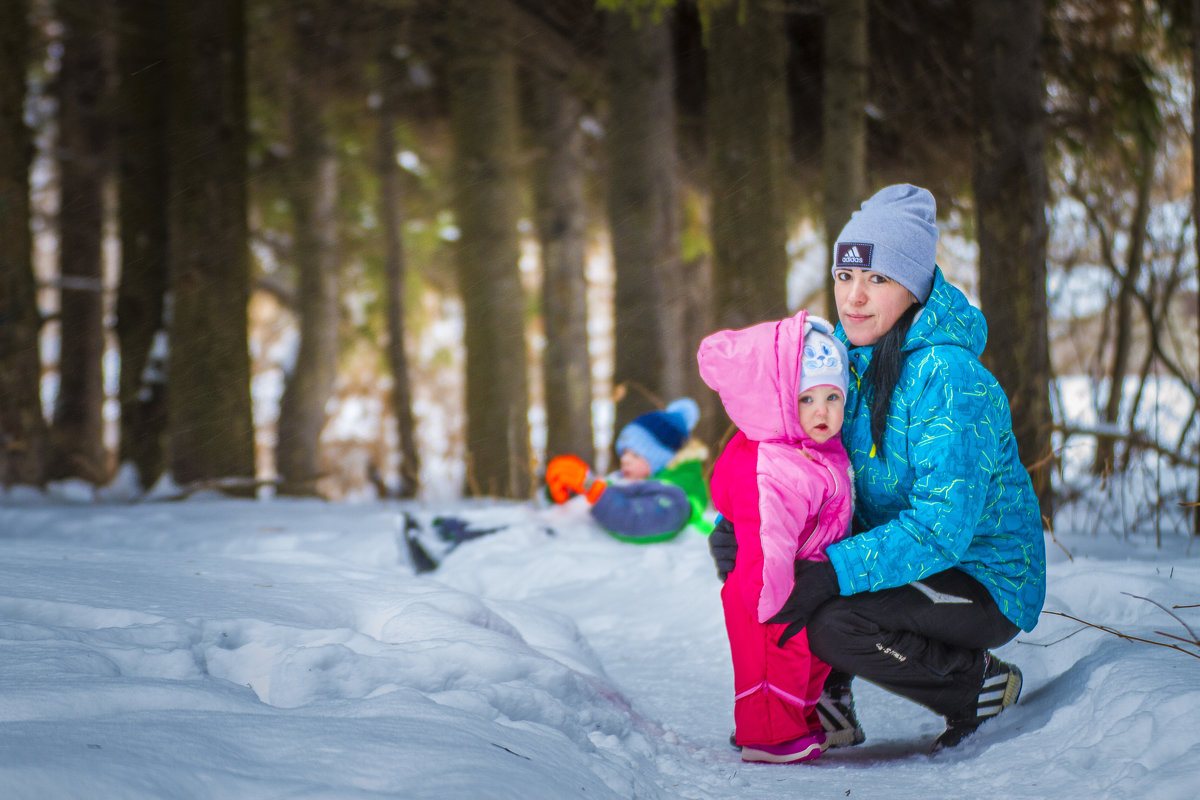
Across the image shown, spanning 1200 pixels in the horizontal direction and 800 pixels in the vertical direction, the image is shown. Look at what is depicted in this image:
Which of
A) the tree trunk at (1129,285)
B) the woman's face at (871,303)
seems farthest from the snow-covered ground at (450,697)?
the tree trunk at (1129,285)

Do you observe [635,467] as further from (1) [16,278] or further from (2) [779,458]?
(1) [16,278]

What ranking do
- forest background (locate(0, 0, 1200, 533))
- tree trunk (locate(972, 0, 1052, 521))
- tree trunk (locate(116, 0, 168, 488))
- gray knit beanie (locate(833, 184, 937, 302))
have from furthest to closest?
1. tree trunk (locate(116, 0, 168, 488))
2. forest background (locate(0, 0, 1200, 533))
3. tree trunk (locate(972, 0, 1052, 521))
4. gray knit beanie (locate(833, 184, 937, 302))

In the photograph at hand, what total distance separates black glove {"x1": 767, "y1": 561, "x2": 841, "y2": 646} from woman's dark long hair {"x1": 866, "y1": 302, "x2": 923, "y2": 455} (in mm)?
360

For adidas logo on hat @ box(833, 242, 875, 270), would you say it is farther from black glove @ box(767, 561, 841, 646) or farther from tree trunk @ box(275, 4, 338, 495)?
tree trunk @ box(275, 4, 338, 495)

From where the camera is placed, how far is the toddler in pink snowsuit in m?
2.40

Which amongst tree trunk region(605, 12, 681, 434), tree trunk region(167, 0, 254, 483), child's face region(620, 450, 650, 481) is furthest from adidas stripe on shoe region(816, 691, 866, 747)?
tree trunk region(167, 0, 254, 483)

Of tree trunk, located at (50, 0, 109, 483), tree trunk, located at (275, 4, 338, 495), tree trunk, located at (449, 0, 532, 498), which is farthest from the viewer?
tree trunk, located at (275, 4, 338, 495)

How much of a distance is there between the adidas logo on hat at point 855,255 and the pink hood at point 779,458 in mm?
183

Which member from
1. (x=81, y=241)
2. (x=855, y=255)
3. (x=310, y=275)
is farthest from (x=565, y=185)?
(x=855, y=255)

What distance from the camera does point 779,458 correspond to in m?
2.42

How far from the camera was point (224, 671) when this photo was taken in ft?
7.02

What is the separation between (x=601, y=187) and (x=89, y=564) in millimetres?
10927

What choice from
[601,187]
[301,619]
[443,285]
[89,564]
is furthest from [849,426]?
[443,285]

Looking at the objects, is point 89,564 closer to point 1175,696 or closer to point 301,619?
point 301,619
